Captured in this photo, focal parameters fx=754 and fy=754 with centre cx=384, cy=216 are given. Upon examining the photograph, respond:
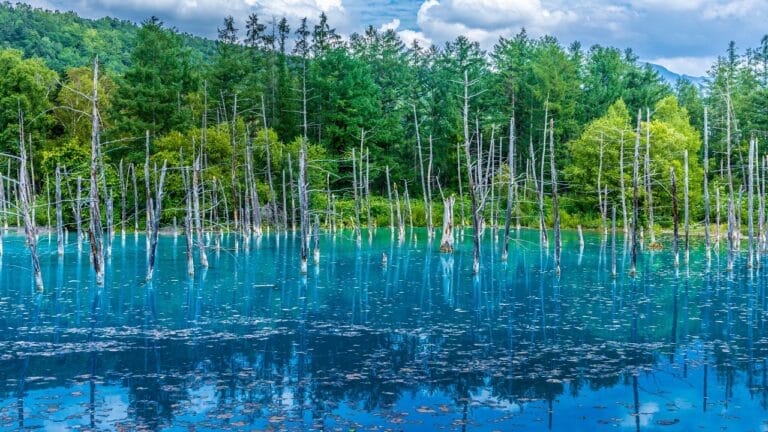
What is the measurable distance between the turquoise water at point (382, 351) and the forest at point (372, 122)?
886 inches

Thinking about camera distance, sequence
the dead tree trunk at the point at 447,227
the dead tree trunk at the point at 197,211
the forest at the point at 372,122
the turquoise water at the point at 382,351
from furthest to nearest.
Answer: the forest at the point at 372,122 → the dead tree trunk at the point at 447,227 → the dead tree trunk at the point at 197,211 → the turquoise water at the point at 382,351

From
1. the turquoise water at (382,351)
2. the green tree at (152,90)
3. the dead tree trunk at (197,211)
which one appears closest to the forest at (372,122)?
the green tree at (152,90)

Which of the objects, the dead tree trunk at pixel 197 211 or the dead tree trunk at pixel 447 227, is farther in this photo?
the dead tree trunk at pixel 447 227

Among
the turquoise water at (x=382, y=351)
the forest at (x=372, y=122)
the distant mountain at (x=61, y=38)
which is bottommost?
the turquoise water at (x=382, y=351)

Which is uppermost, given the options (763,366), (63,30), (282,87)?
(63,30)

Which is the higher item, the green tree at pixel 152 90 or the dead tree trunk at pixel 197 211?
the green tree at pixel 152 90

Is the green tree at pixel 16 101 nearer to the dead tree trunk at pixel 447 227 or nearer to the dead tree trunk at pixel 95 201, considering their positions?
the dead tree trunk at pixel 447 227

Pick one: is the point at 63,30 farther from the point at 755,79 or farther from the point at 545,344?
the point at 545,344

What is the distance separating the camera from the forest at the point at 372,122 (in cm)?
5894

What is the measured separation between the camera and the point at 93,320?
2316cm

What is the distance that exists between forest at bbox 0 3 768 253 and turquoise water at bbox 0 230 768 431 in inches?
886

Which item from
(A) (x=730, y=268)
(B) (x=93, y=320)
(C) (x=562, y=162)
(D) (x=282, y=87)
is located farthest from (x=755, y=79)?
(B) (x=93, y=320)

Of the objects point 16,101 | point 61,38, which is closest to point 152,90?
point 16,101

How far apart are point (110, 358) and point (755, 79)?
90.1m
